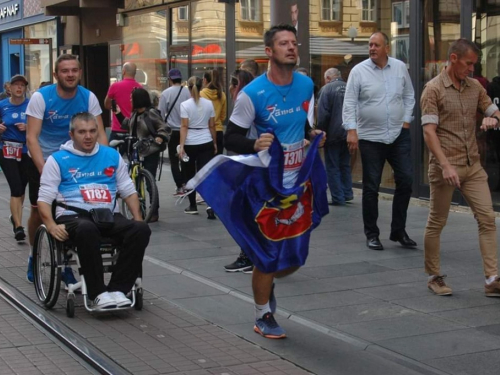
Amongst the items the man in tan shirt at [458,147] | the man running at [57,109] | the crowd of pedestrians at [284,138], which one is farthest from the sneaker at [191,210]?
the man in tan shirt at [458,147]

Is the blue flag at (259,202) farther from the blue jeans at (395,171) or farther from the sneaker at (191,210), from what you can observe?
the sneaker at (191,210)

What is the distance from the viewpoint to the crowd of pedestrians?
20.6 ft

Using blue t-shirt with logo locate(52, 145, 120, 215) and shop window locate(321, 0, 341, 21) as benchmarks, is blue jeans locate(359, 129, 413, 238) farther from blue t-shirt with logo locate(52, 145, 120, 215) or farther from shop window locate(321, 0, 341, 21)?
shop window locate(321, 0, 341, 21)

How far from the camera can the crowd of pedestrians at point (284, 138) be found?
20.6ft

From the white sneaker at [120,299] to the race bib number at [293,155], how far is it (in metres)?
1.60

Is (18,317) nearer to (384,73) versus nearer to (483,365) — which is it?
(483,365)

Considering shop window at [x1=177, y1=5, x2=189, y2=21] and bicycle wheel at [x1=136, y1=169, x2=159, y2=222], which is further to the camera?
shop window at [x1=177, y1=5, x2=189, y2=21]

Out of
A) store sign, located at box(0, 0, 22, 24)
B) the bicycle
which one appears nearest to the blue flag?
the bicycle

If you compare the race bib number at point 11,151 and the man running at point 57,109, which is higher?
the man running at point 57,109

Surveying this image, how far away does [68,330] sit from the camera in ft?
21.7

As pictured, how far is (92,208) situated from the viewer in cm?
716

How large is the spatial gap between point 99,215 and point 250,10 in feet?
35.5

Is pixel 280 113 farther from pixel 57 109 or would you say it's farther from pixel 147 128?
pixel 147 128

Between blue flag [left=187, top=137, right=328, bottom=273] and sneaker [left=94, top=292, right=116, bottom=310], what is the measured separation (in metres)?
1.19
